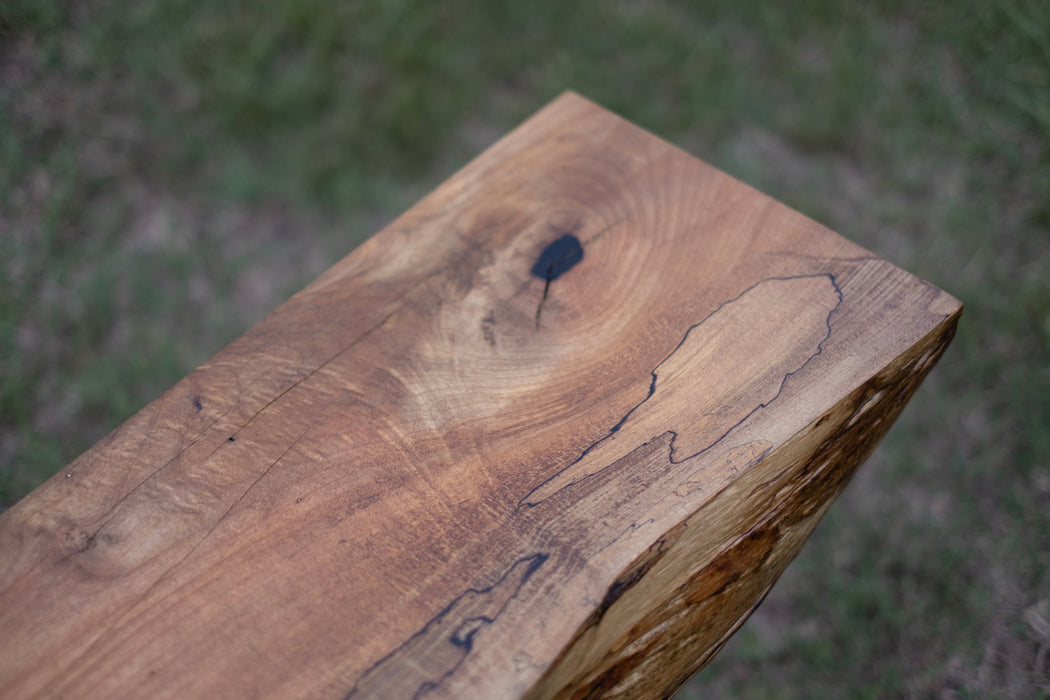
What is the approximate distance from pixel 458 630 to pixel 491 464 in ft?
0.64

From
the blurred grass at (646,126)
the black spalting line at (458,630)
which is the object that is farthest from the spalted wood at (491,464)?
the blurred grass at (646,126)

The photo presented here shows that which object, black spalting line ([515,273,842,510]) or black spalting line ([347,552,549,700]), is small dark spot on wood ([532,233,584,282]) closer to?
black spalting line ([515,273,842,510])

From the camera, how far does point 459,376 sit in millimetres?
977

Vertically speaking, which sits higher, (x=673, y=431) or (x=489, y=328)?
(x=489, y=328)

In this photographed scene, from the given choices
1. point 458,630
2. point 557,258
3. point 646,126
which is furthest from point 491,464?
point 646,126

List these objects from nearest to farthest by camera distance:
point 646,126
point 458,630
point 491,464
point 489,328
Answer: point 458,630 → point 491,464 → point 489,328 → point 646,126

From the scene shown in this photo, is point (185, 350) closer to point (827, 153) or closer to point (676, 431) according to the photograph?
point (676, 431)

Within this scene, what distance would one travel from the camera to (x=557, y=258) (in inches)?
43.3

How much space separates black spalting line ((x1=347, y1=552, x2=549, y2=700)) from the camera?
0.74 m

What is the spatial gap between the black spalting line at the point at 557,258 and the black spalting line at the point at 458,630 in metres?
0.40

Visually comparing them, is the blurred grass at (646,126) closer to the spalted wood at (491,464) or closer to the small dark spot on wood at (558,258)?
the spalted wood at (491,464)

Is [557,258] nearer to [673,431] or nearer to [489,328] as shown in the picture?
[489,328]

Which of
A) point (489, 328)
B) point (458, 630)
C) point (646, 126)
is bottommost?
point (458, 630)

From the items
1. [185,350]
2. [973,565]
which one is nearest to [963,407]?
[973,565]
